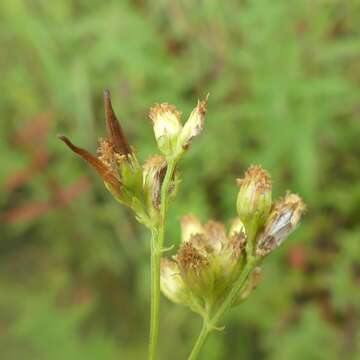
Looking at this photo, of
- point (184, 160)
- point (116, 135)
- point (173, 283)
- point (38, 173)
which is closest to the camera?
point (116, 135)

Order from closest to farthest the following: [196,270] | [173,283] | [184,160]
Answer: [196,270], [173,283], [184,160]

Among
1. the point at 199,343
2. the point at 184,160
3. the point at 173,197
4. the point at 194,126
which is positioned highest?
the point at 184,160

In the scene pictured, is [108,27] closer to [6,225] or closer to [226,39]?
[226,39]

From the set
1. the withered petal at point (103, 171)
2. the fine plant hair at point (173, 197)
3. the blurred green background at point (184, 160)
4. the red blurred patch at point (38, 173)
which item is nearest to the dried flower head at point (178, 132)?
the fine plant hair at point (173, 197)

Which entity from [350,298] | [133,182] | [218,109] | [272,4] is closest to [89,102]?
[218,109]

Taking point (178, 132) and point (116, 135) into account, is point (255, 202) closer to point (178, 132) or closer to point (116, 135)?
point (178, 132)

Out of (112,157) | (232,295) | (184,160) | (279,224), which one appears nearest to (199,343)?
(232,295)
